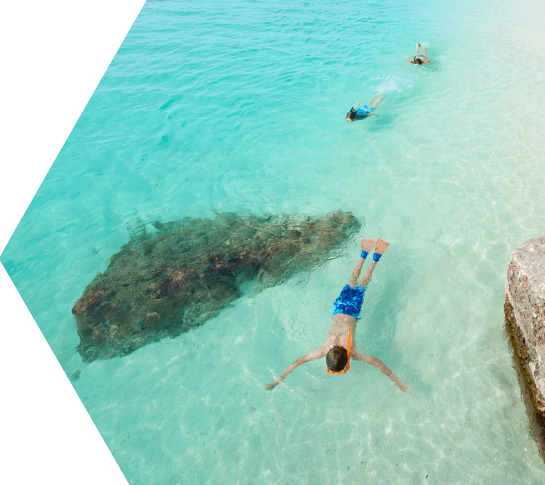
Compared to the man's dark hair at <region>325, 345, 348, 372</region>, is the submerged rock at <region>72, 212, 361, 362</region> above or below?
below

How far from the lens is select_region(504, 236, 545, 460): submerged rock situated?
3949 millimetres

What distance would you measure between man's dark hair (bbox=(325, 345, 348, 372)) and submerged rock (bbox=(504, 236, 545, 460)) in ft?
7.96

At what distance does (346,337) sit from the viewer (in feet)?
16.6

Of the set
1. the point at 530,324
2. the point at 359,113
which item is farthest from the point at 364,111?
the point at 530,324

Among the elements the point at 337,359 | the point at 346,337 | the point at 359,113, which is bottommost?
the point at 346,337

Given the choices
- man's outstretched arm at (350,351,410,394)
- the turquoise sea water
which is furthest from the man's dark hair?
the turquoise sea water

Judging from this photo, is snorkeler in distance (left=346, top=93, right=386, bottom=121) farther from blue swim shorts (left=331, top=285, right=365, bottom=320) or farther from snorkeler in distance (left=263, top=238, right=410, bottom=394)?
blue swim shorts (left=331, top=285, right=365, bottom=320)

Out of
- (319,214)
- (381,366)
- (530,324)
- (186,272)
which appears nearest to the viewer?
(530,324)

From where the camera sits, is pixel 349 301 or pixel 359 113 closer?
pixel 349 301

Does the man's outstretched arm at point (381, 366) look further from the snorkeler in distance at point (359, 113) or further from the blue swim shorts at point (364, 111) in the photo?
the blue swim shorts at point (364, 111)

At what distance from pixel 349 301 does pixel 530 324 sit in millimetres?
2551

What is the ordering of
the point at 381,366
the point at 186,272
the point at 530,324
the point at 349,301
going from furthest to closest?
the point at 186,272, the point at 349,301, the point at 381,366, the point at 530,324

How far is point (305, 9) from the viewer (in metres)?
20.7

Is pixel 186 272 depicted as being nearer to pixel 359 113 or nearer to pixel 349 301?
pixel 349 301
